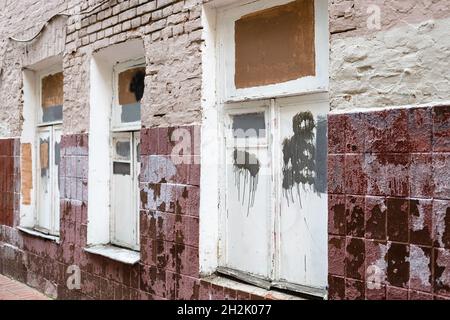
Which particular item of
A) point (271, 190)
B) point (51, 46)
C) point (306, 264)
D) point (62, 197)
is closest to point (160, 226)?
point (271, 190)

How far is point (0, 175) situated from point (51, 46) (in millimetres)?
2322

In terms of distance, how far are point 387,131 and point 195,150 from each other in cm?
158

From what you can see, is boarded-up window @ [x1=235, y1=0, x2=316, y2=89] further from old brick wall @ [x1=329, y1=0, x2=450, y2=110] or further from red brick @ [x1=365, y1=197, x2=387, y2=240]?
red brick @ [x1=365, y1=197, x2=387, y2=240]

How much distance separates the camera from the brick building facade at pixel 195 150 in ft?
7.89

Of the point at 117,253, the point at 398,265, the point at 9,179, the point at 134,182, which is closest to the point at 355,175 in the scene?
the point at 398,265

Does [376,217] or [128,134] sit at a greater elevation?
[128,134]

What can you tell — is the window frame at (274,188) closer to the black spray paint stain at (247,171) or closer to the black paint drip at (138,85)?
the black spray paint stain at (247,171)

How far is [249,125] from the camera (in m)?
3.48

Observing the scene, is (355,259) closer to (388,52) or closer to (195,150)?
(388,52)

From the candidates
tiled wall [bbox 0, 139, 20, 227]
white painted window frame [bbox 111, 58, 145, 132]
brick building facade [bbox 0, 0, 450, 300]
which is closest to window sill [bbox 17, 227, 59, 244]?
brick building facade [bbox 0, 0, 450, 300]

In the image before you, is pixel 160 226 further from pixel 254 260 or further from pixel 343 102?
pixel 343 102

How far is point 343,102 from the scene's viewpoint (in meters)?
2.72

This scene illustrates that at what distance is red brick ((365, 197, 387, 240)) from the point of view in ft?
8.29

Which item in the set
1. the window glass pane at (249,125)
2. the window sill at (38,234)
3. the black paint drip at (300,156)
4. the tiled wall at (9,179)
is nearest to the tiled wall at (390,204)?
the black paint drip at (300,156)
